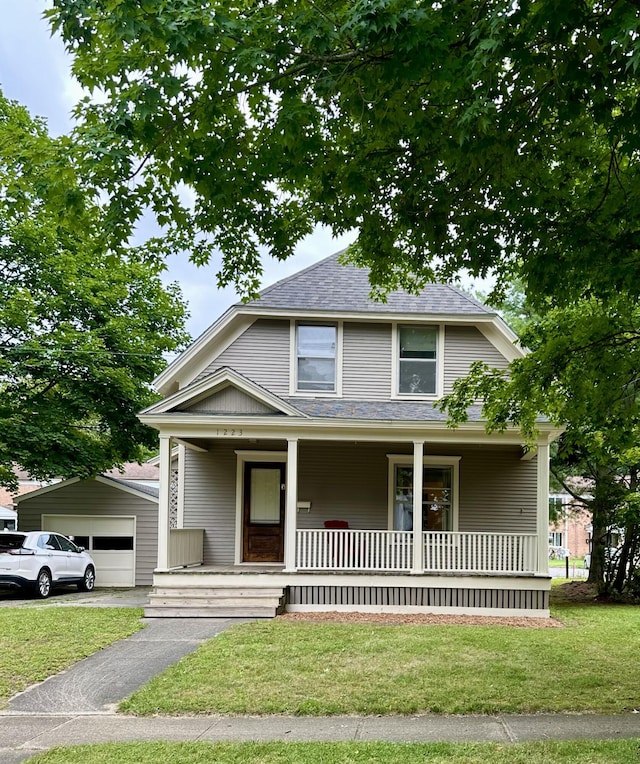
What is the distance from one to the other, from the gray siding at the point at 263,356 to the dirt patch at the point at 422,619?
4886mm

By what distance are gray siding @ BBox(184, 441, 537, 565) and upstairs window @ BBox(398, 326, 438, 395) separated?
133 cm

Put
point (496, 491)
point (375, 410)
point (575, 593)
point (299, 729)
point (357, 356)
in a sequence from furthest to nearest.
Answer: point (575, 593) < point (496, 491) < point (357, 356) < point (375, 410) < point (299, 729)

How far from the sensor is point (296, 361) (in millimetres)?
15562

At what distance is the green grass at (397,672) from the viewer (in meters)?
6.73

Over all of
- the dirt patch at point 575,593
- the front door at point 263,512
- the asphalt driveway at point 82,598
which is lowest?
the dirt patch at point 575,593

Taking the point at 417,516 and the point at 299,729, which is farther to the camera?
the point at 417,516

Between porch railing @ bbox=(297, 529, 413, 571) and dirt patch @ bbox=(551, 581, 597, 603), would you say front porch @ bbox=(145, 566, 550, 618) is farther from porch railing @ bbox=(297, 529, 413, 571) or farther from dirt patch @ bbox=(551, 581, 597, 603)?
dirt patch @ bbox=(551, 581, 597, 603)

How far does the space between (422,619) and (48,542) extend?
859 centimetres

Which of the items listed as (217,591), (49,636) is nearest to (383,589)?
(217,591)

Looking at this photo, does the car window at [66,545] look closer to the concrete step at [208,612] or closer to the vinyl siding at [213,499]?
the vinyl siding at [213,499]

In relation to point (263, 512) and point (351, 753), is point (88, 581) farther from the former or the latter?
point (351, 753)

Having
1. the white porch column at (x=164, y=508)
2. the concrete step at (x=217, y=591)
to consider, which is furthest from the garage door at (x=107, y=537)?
the concrete step at (x=217, y=591)

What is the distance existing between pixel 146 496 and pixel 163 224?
1310 cm

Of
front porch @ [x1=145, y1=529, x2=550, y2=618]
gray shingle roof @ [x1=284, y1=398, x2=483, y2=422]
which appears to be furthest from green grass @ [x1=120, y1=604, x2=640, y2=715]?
gray shingle roof @ [x1=284, y1=398, x2=483, y2=422]
